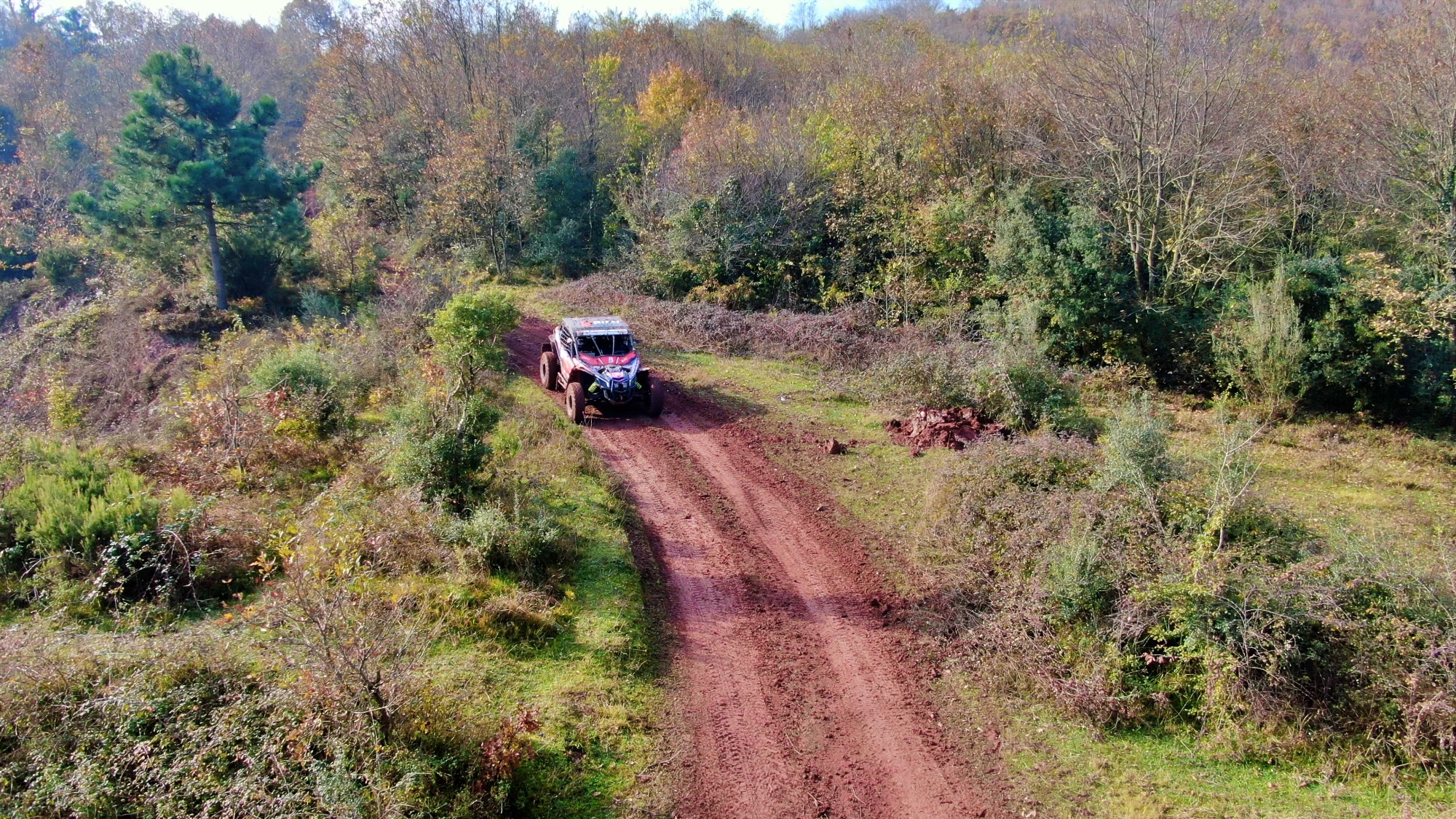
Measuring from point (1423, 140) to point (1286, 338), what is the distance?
6.61 metres

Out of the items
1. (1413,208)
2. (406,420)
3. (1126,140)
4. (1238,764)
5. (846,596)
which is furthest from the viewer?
(1126,140)

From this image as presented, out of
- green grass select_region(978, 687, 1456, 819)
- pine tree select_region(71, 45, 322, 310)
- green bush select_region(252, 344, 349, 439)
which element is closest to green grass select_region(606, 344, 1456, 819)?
green grass select_region(978, 687, 1456, 819)

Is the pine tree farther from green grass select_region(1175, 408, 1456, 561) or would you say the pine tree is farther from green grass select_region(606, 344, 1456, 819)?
green grass select_region(1175, 408, 1456, 561)

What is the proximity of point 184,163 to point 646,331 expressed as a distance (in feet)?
47.5

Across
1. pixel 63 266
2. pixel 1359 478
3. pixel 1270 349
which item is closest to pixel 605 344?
pixel 1359 478

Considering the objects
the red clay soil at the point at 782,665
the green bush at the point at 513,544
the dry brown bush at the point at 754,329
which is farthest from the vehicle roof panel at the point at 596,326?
the green bush at the point at 513,544

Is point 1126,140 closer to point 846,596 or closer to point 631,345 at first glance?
point 631,345

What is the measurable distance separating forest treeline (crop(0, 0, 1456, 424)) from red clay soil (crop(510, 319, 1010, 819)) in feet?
39.1

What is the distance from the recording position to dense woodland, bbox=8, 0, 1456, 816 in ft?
24.6

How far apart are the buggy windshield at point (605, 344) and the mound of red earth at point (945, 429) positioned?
5883 mm

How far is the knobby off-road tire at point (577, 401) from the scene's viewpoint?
15.8 metres

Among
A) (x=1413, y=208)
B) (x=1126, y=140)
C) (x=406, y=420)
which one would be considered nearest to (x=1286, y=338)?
(x=1413, y=208)

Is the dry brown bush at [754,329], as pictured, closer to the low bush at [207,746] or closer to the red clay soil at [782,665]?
the red clay soil at [782,665]

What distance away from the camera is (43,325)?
25094 millimetres
